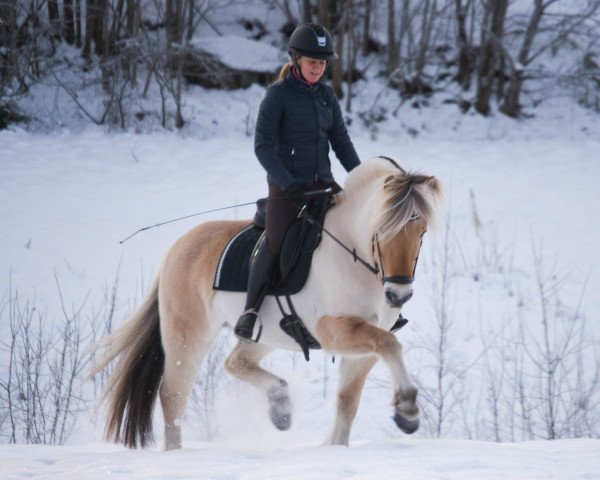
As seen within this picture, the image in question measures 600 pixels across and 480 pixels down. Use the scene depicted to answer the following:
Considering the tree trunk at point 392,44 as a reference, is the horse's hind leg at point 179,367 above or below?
below

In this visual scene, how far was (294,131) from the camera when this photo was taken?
13.9 ft

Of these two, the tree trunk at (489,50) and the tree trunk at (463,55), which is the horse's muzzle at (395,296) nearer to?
the tree trunk at (489,50)

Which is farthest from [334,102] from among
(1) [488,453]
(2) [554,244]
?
(2) [554,244]

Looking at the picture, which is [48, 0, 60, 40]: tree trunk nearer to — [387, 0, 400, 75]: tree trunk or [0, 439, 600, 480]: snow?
[387, 0, 400, 75]: tree trunk

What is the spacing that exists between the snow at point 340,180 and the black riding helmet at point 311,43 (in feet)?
4.32

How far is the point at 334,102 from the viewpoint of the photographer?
175 inches

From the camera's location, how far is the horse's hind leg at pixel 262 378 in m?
4.74

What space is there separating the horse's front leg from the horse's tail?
5.60ft

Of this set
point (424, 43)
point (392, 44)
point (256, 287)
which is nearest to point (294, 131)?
point (256, 287)

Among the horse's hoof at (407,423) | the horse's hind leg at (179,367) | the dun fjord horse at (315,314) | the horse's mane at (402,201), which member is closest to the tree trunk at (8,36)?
the dun fjord horse at (315,314)

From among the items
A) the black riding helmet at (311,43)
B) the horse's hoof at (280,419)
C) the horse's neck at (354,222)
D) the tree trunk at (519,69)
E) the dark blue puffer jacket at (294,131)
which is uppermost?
the tree trunk at (519,69)

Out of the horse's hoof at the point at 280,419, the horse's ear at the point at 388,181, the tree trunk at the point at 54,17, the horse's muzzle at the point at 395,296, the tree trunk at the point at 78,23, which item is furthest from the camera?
the tree trunk at the point at 78,23

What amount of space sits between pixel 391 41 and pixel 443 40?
6.32 feet

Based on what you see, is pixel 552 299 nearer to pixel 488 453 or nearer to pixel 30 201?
pixel 488 453
